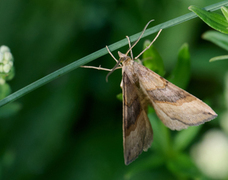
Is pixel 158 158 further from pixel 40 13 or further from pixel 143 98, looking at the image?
pixel 40 13

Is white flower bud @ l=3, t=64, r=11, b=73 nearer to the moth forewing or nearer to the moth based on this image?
the moth

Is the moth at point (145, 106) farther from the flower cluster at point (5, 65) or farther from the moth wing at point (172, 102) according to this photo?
the flower cluster at point (5, 65)

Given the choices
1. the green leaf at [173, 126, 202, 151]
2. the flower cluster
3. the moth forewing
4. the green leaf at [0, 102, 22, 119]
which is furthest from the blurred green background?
the moth forewing

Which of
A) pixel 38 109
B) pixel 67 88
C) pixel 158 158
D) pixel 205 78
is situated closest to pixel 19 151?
pixel 38 109

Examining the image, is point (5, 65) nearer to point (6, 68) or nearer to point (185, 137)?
point (6, 68)

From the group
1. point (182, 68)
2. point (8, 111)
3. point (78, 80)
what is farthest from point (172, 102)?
point (78, 80)

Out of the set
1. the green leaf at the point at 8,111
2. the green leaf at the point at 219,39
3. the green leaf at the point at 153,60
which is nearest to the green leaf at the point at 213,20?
the green leaf at the point at 219,39
